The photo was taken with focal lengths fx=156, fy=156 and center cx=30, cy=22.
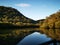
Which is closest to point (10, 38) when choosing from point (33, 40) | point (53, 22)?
point (33, 40)

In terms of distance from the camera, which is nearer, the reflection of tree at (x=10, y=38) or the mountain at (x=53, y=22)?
the reflection of tree at (x=10, y=38)

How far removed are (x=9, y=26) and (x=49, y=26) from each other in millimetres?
23923

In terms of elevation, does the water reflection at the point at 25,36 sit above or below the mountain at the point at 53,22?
below

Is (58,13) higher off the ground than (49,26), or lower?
higher

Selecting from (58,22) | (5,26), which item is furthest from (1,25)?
(58,22)

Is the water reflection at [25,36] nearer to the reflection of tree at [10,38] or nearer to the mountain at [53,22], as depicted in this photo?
the reflection of tree at [10,38]

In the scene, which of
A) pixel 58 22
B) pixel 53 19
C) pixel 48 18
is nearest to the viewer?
pixel 58 22

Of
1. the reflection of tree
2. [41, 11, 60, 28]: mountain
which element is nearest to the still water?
the reflection of tree

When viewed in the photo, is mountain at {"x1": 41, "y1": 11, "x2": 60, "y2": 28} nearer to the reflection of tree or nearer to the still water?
the reflection of tree

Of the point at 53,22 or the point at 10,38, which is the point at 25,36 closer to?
the point at 10,38

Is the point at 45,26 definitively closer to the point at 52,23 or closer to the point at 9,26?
the point at 52,23

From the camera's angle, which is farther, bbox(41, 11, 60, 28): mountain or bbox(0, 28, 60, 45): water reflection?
bbox(41, 11, 60, 28): mountain

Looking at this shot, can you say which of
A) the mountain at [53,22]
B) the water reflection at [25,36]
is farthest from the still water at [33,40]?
the mountain at [53,22]

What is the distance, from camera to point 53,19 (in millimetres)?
93312
